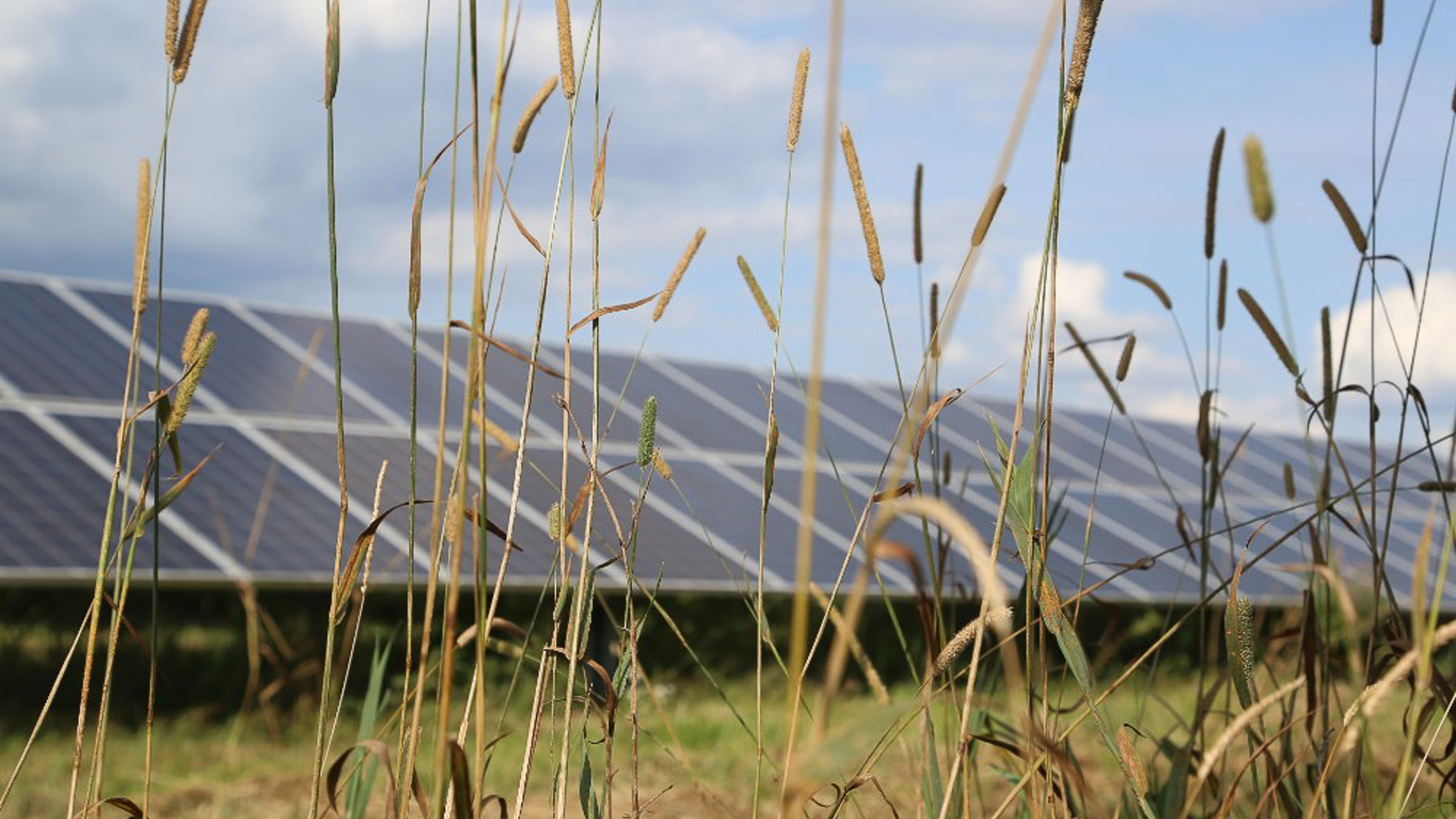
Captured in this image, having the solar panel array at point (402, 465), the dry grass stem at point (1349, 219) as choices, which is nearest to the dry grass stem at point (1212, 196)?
the dry grass stem at point (1349, 219)

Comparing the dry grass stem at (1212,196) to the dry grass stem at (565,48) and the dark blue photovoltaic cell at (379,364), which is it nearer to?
the dry grass stem at (565,48)

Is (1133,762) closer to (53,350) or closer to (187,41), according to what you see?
(187,41)

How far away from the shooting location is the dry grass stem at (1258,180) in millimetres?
995

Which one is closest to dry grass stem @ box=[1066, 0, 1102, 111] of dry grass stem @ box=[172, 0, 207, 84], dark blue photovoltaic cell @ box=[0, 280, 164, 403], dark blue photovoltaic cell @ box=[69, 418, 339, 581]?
dry grass stem @ box=[172, 0, 207, 84]

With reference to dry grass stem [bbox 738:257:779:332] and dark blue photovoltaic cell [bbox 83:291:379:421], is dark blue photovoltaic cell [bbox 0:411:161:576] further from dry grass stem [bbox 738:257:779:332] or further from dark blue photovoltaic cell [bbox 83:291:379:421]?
dry grass stem [bbox 738:257:779:332]

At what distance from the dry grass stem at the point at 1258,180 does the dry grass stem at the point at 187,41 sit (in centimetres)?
75

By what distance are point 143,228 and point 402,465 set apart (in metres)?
4.19

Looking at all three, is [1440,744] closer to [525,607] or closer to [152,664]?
[525,607]

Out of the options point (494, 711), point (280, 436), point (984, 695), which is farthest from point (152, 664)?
point (280, 436)

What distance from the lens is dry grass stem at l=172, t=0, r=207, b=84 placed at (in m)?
1.11

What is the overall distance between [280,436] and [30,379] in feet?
2.89

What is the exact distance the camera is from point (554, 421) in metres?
6.47

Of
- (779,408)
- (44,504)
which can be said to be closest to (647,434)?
(44,504)

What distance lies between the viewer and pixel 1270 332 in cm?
141
